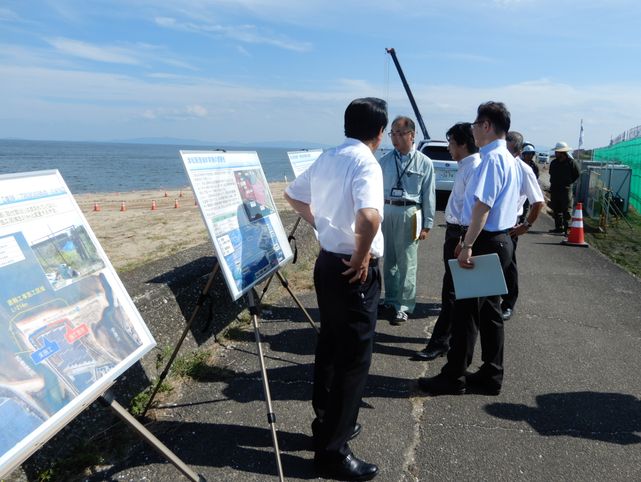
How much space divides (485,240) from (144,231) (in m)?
10.9

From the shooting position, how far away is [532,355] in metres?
4.56

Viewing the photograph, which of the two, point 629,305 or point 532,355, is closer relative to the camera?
point 532,355

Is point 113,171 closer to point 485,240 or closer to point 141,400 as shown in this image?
point 141,400

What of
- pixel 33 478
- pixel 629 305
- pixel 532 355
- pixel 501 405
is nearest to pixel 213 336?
pixel 33 478

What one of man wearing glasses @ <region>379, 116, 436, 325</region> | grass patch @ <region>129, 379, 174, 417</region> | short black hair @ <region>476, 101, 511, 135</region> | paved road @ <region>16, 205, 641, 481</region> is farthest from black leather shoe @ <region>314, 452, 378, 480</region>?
man wearing glasses @ <region>379, 116, 436, 325</region>

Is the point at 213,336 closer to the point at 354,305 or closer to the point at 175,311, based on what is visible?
the point at 175,311

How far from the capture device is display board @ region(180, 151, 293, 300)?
3.15 meters

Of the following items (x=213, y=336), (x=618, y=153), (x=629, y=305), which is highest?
(x=213, y=336)

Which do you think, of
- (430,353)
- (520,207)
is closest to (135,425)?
(430,353)

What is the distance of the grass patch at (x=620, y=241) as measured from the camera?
8.55m

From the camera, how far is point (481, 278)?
11.7 feet

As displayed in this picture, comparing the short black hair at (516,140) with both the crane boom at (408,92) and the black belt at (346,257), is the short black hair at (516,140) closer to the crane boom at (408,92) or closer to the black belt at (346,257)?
the black belt at (346,257)

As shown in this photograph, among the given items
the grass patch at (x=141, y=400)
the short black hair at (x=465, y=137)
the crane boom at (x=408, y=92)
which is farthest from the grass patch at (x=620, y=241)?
the crane boom at (x=408, y=92)

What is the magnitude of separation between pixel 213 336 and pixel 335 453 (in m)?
2.16
